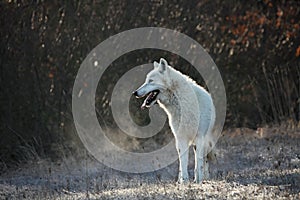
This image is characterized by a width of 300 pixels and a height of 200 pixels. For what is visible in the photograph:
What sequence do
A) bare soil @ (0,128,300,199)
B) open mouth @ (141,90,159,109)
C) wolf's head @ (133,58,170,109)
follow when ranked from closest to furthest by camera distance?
bare soil @ (0,128,300,199) < wolf's head @ (133,58,170,109) < open mouth @ (141,90,159,109)

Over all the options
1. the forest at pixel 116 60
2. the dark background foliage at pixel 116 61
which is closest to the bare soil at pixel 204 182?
the forest at pixel 116 60

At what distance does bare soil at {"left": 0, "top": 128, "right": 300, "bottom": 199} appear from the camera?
26.2 ft

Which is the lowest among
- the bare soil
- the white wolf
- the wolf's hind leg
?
the bare soil

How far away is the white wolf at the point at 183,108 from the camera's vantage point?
9930 millimetres

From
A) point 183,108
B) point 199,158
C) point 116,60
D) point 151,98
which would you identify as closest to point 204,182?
point 199,158

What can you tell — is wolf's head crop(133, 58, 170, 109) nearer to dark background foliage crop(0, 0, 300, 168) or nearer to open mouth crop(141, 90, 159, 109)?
open mouth crop(141, 90, 159, 109)

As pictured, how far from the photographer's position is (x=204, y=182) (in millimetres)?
9062

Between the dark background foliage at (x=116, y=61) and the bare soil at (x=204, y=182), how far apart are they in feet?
2.43

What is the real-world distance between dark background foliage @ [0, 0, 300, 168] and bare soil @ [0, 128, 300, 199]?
29.2 inches

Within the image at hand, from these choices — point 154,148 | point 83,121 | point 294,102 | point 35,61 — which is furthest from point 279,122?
point 35,61

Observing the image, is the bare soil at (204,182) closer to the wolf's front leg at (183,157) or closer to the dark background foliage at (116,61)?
the wolf's front leg at (183,157)

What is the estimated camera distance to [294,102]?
16.6 meters

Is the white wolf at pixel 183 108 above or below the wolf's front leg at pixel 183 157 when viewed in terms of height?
above

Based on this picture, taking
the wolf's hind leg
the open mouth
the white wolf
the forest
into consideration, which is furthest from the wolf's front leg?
the forest
